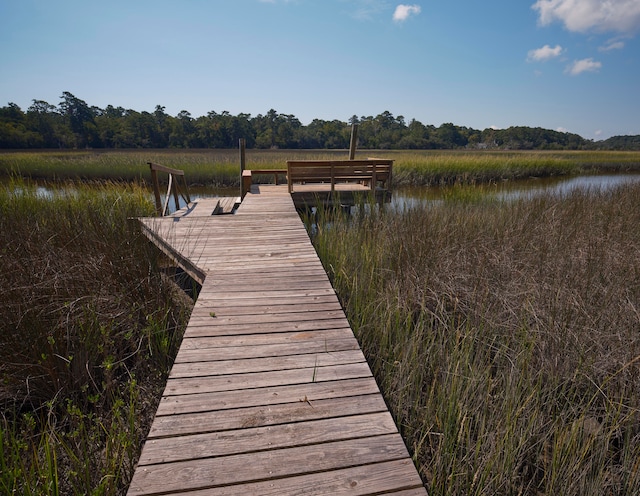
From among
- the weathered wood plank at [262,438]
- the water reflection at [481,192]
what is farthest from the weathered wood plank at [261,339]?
the water reflection at [481,192]

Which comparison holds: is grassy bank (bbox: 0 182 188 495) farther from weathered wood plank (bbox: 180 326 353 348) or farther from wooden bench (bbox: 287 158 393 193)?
wooden bench (bbox: 287 158 393 193)

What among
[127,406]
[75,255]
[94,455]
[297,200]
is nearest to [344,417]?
[94,455]

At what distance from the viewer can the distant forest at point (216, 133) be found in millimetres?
48000

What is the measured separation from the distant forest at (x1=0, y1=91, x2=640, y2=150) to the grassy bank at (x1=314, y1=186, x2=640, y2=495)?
51908mm

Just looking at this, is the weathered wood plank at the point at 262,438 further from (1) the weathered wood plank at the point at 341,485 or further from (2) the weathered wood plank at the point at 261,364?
(2) the weathered wood plank at the point at 261,364

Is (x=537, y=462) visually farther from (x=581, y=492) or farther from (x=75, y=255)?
(x=75, y=255)

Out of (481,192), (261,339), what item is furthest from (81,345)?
(481,192)

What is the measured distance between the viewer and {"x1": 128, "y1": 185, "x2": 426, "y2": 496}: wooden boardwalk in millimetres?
1258

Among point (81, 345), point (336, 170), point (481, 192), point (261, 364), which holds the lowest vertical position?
point (81, 345)

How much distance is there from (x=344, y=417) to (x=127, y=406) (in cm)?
177

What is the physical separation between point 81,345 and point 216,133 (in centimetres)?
6581

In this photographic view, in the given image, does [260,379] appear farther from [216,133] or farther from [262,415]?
[216,133]

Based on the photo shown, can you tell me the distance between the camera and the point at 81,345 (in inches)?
99.3

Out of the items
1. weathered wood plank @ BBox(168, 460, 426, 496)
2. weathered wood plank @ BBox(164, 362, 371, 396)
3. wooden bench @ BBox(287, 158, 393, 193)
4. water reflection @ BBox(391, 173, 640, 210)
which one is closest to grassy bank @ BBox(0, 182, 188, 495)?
weathered wood plank @ BBox(164, 362, 371, 396)
